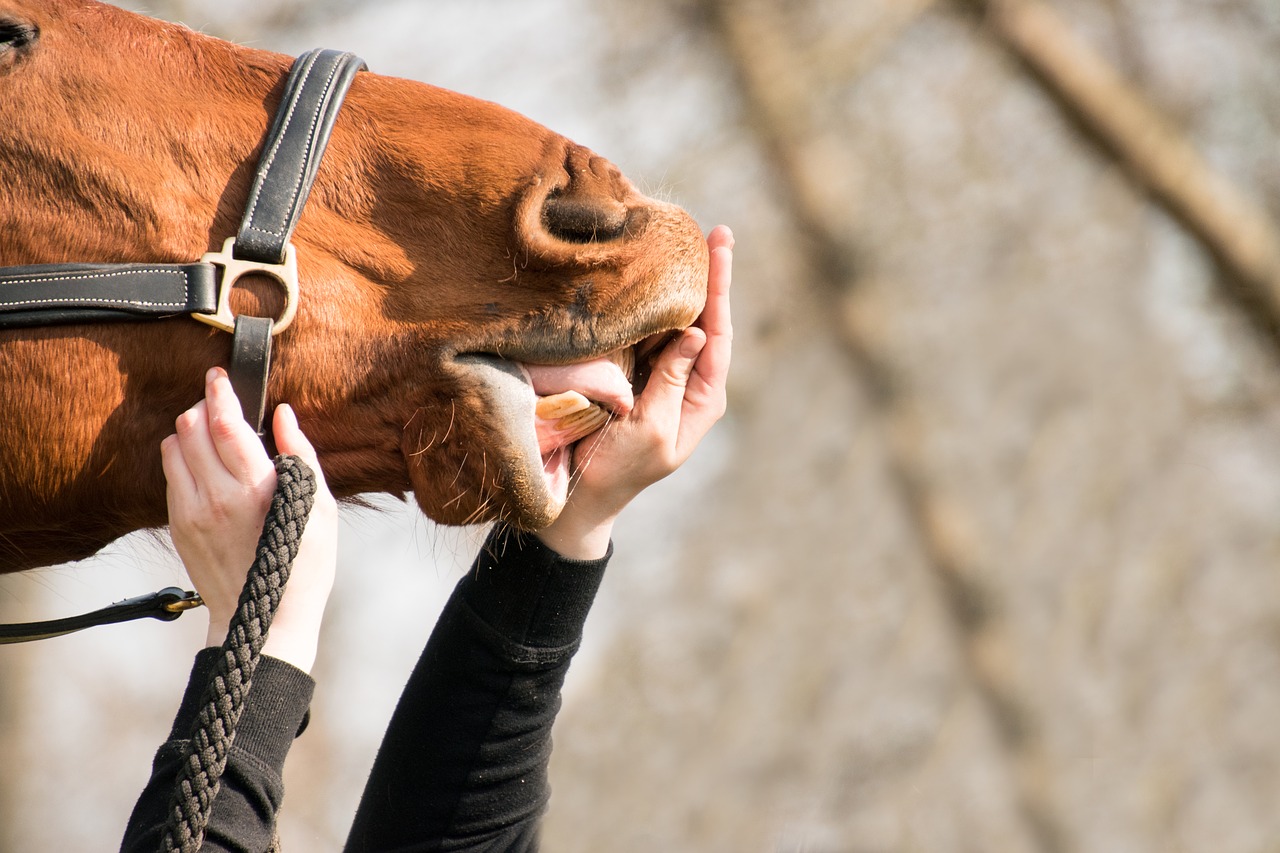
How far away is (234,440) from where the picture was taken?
1.59 m

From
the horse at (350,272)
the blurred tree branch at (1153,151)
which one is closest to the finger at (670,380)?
the horse at (350,272)

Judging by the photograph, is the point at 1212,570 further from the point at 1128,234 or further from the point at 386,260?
the point at 386,260

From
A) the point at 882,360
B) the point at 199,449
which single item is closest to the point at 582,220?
the point at 199,449

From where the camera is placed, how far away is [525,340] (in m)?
1.73

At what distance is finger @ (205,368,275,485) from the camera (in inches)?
62.4

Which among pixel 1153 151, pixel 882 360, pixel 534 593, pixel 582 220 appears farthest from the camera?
pixel 882 360

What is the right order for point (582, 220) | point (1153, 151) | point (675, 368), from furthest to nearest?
point (1153, 151) → point (675, 368) → point (582, 220)

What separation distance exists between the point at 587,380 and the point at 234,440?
527 mm

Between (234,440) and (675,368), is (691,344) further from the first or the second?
(234,440)

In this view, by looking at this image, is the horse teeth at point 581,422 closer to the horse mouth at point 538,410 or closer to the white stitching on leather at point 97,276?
the horse mouth at point 538,410

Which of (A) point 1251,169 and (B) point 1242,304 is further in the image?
(A) point 1251,169

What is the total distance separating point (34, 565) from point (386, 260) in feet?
3.06

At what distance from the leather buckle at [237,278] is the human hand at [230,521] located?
10 cm

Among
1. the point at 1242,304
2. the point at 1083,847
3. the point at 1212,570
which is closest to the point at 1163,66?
the point at 1242,304
